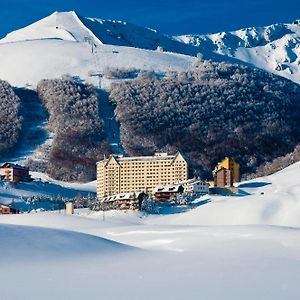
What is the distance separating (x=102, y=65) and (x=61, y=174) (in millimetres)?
48826

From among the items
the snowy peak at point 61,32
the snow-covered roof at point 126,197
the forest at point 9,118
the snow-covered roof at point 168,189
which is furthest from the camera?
the snowy peak at point 61,32

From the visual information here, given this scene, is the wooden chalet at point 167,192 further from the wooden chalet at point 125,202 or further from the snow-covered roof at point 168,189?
the wooden chalet at point 125,202

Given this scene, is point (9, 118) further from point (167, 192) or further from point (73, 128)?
point (167, 192)

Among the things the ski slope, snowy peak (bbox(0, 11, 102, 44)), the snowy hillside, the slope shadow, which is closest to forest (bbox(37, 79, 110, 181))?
the slope shadow

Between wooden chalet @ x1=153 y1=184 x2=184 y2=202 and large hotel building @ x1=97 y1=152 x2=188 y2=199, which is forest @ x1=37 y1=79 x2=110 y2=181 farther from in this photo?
wooden chalet @ x1=153 y1=184 x2=184 y2=202

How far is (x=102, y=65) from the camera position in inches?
5650

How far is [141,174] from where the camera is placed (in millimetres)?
78500

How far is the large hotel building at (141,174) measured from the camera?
77.8m

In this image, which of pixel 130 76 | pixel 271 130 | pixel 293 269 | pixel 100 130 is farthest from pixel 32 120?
pixel 293 269

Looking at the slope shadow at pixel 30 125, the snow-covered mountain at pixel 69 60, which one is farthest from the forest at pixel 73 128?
the snow-covered mountain at pixel 69 60

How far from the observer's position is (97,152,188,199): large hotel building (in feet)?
255

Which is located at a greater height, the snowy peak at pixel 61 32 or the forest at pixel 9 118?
the snowy peak at pixel 61 32

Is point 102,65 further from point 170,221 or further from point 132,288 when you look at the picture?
point 132,288

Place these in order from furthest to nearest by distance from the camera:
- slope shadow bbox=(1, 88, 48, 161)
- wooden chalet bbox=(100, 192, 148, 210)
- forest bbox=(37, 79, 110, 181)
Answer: slope shadow bbox=(1, 88, 48, 161) → forest bbox=(37, 79, 110, 181) → wooden chalet bbox=(100, 192, 148, 210)
